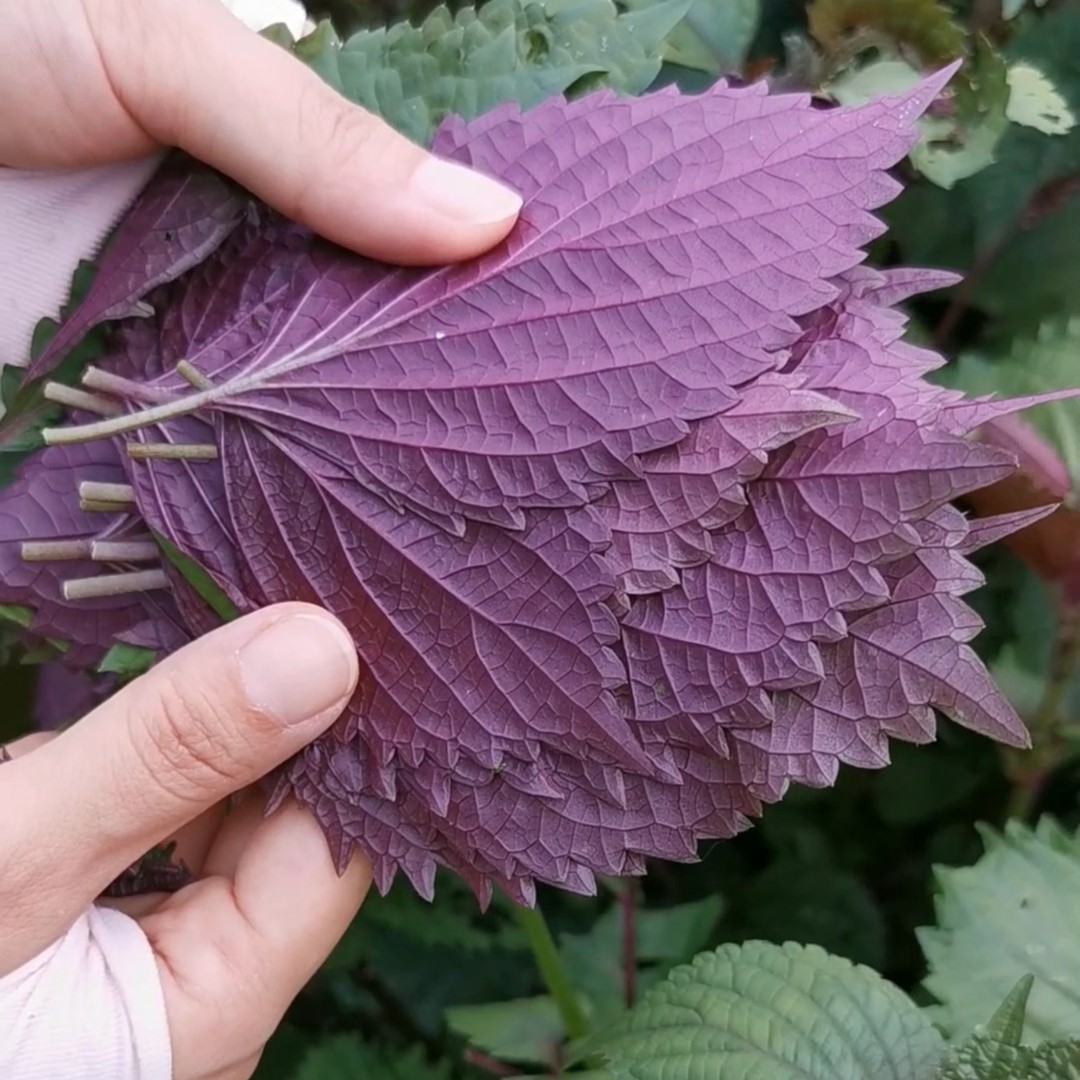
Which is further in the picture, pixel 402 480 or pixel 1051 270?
→ pixel 1051 270

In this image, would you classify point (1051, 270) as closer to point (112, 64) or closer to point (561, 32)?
A: point (561, 32)

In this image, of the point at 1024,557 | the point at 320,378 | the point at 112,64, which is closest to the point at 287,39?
the point at 112,64

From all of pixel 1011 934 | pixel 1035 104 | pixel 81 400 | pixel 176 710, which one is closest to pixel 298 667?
pixel 176 710

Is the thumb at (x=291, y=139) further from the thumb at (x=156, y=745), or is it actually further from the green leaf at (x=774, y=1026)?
the green leaf at (x=774, y=1026)

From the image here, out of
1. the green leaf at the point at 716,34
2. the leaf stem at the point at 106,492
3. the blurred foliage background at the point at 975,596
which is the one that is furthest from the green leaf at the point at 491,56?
the leaf stem at the point at 106,492

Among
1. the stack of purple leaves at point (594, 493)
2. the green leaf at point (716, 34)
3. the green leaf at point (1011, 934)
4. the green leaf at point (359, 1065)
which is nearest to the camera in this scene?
the stack of purple leaves at point (594, 493)
